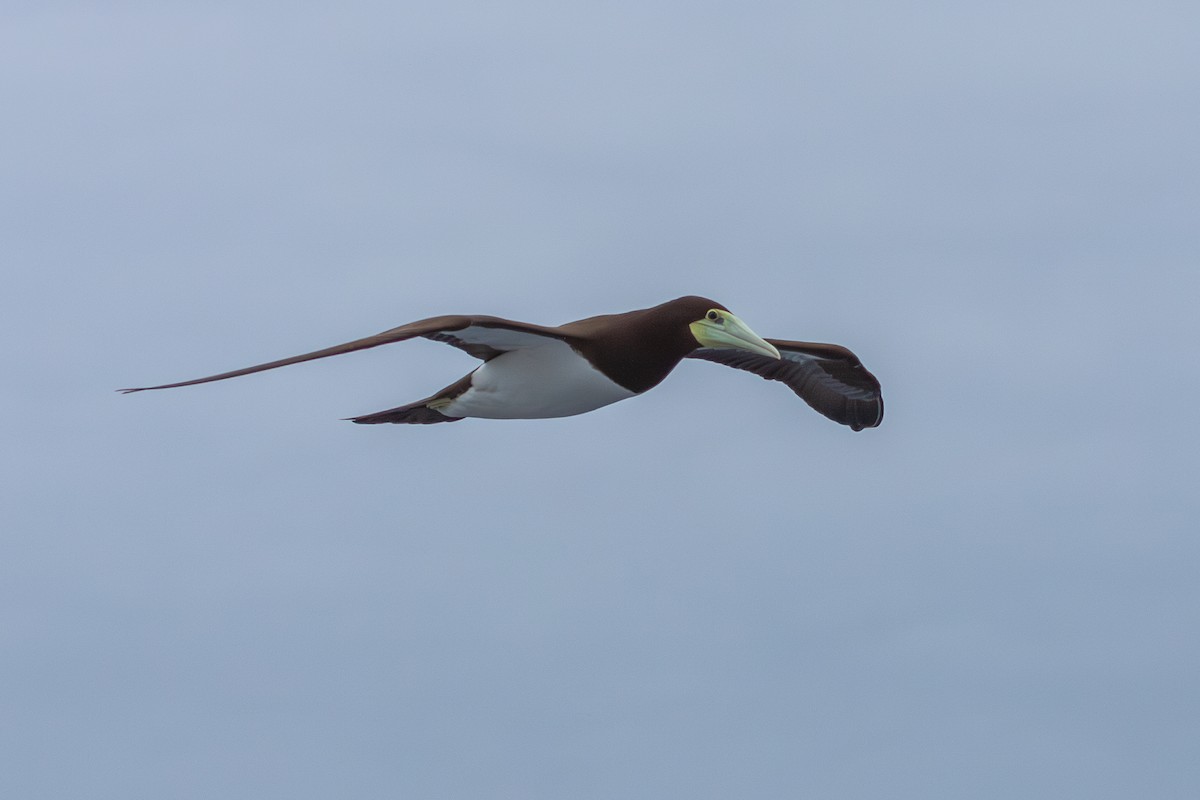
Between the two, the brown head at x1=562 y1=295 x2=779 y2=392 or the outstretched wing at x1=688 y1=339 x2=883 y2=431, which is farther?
the outstretched wing at x1=688 y1=339 x2=883 y2=431

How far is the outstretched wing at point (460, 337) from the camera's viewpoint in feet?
34.4

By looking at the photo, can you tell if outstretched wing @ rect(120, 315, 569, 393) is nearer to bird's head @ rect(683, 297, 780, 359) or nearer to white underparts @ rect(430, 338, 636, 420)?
white underparts @ rect(430, 338, 636, 420)

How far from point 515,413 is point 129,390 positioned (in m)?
5.03

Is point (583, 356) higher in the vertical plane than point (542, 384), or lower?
higher

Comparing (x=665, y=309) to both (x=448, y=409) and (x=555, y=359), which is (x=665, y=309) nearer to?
(x=555, y=359)

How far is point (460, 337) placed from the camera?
537 inches

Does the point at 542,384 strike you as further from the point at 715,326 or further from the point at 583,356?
the point at 715,326

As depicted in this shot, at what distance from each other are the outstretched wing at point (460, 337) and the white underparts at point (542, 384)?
0.14 meters

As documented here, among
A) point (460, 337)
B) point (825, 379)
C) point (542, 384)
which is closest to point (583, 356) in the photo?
point (542, 384)

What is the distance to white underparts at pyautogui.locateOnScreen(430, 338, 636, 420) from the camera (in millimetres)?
14195

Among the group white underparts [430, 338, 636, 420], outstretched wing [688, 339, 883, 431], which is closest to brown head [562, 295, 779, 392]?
white underparts [430, 338, 636, 420]

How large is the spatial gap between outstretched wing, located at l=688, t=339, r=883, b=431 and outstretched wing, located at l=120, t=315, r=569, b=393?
4.33 m

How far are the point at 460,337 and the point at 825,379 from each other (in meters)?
6.17

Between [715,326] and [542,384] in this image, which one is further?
[715,326]
